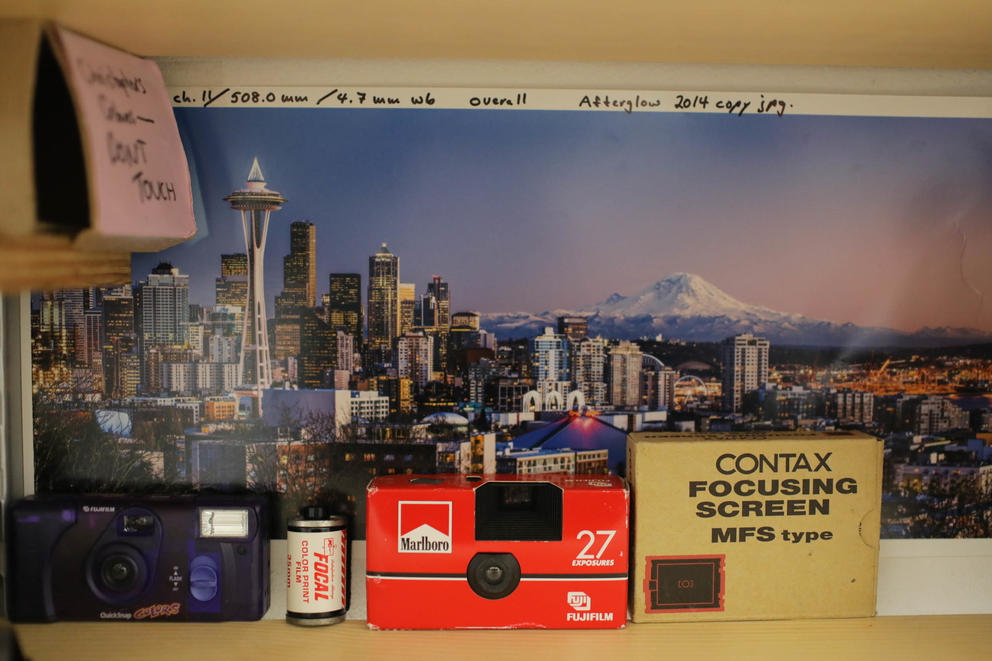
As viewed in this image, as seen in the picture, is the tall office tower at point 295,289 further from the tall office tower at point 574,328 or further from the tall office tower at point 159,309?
the tall office tower at point 574,328

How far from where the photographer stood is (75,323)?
1206mm

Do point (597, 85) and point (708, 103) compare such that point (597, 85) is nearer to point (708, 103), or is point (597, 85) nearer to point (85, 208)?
point (708, 103)

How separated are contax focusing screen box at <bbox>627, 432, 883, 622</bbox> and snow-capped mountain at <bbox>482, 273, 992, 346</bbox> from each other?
7.5 inches

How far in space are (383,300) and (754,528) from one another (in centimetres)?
62

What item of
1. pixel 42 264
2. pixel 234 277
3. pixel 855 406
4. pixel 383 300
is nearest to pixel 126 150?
pixel 42 264

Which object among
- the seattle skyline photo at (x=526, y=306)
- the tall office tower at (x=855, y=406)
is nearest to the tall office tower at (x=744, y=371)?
the seattle skyline photo at (x=526, y=306)

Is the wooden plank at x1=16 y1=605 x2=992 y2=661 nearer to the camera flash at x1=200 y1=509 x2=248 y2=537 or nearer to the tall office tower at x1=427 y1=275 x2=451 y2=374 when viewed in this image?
the camera flash at x1=200 y1=509 x2=248 y2=537

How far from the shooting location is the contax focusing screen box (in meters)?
1.10

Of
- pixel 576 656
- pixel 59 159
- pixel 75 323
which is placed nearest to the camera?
pixel 59 159

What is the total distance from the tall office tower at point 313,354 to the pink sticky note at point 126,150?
22 centimetres

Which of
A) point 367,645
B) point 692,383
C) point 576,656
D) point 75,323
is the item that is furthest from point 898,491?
point 75,323

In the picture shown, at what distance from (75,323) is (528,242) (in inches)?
27.2

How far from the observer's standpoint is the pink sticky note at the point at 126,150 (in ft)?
2.83

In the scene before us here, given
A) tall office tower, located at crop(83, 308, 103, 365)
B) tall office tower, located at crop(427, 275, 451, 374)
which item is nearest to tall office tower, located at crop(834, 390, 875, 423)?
tall office tower, located at crop(427, 275, 451, 374)
